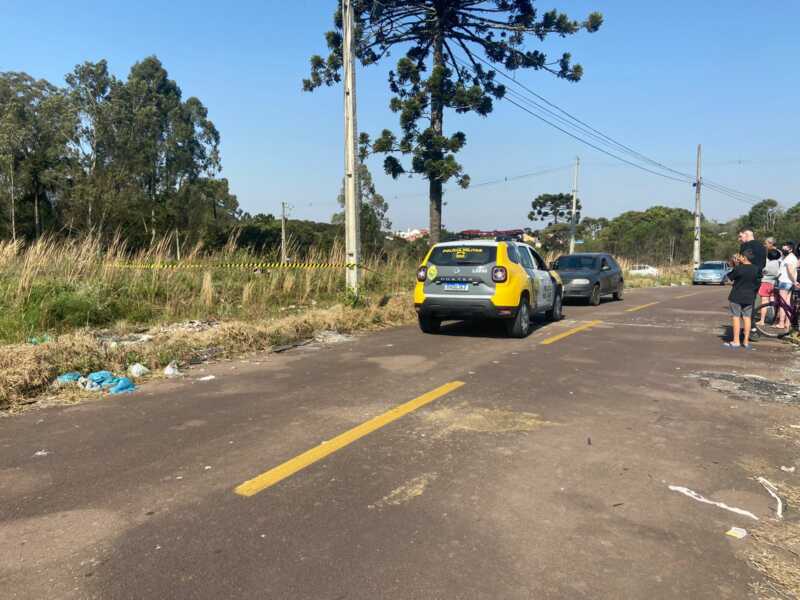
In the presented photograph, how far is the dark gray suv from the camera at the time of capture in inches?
670

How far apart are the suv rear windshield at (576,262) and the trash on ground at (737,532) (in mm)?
15053

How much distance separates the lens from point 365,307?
42.2ft

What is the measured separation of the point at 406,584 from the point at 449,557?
0.33 metres

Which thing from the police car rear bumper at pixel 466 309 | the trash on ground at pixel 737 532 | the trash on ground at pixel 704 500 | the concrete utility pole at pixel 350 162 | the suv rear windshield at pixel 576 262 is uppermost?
the concrete utility pole at pixel 350 162

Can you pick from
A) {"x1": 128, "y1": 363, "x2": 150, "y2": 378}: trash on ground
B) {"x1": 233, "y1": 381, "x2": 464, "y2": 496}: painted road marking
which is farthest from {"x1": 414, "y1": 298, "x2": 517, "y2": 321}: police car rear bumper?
{"x1": 128, "y1": 363, "x2": 150, "y2": 378}: trash on ground

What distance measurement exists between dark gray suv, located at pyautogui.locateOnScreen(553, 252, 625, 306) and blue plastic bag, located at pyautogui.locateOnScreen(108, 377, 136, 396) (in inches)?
522

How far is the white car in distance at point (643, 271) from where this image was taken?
1481 inches

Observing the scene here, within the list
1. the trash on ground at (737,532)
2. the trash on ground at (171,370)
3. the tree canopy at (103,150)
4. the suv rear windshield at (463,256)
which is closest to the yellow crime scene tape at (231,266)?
the suv rear windshield at (463,256)

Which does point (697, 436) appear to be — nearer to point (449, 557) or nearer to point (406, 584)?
point (449, 557)

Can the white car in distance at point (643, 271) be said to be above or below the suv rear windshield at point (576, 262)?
below

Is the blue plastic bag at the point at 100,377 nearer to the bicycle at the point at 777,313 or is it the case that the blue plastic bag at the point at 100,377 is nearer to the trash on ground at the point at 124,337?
the trash on ground at the point at 124,337

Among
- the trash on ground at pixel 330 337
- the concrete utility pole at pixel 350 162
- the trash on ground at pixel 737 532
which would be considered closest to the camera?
the trash on ground at pixel 737 532

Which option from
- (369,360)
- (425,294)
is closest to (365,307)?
(425,294)

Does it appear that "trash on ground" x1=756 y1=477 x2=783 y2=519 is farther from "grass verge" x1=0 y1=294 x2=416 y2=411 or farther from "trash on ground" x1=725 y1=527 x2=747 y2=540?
"grass verge" x1=0 y1=294 x2=416 y2=411
